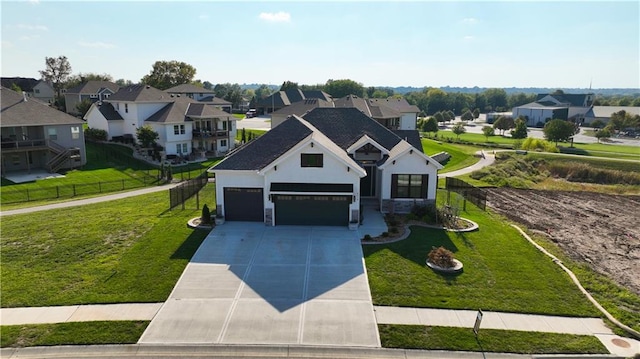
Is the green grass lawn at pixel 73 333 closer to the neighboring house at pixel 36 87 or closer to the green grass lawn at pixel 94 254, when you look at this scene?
the green grass lawn at pixel 94 254

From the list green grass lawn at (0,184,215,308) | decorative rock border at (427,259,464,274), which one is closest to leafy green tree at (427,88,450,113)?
green grass lawn at (0,184,215,308)

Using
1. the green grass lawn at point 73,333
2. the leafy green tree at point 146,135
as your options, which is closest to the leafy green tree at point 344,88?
the leafy green tree at point 146,135

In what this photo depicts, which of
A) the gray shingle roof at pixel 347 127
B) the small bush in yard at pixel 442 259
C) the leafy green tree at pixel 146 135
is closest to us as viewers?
the small bush in yard at pixel 442 259

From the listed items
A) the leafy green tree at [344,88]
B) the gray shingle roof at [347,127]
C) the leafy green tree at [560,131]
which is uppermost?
the leafy green tree at [344,88]

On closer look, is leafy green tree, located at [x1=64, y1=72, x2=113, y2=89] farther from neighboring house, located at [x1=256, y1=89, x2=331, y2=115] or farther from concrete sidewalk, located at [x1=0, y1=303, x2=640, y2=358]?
concrete sidewalk, located at [x1=0, y1=303, x2=640, y2=358]

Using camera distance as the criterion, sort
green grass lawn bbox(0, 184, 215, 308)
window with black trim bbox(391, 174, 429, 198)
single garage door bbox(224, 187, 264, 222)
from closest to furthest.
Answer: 1. green grass lawn bbox(0, 184, 215, 308)
2. single garage door bbox(224, 187, 264, 222)
3. window with black trim bbox(391, 174, 429, 198)

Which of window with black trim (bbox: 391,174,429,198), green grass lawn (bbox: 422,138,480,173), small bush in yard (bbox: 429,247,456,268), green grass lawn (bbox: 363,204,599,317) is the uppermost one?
window with black trim (bbox: 391,174,429,198)

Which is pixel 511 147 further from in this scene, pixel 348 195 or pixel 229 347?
pixel 229 347

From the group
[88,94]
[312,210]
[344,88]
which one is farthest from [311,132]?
[344,88]
